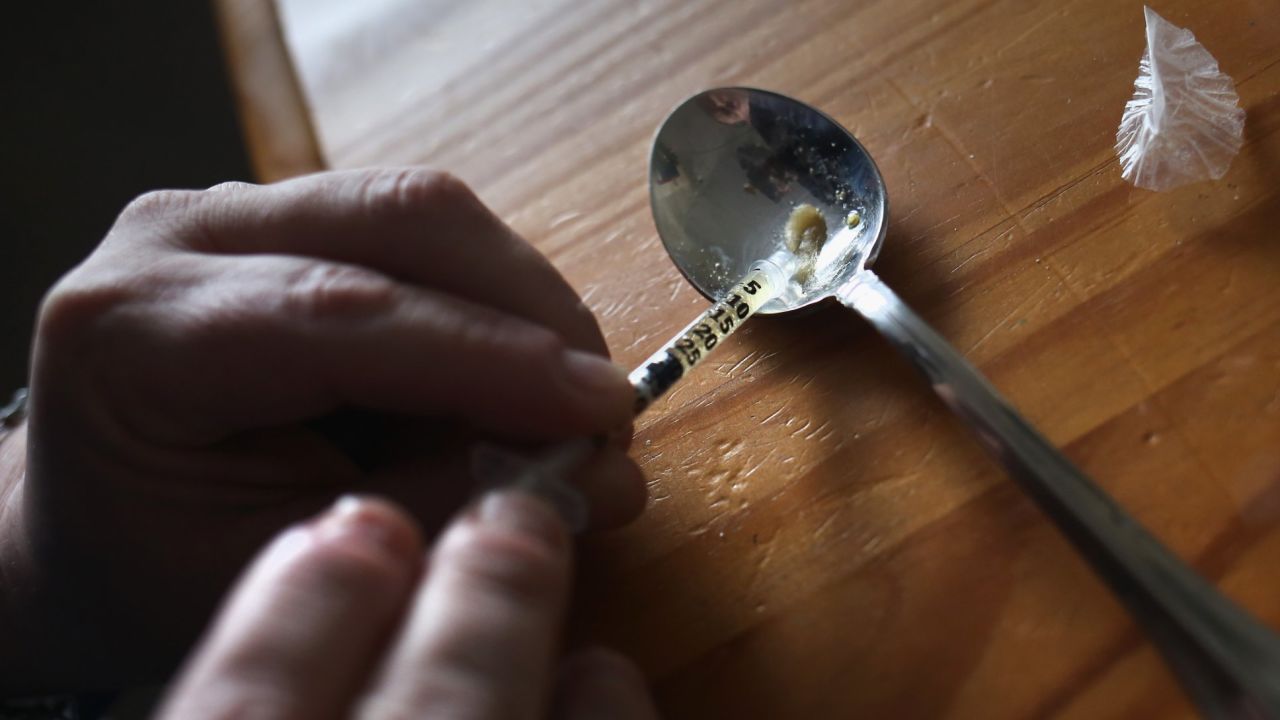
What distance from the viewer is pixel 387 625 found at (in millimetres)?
267

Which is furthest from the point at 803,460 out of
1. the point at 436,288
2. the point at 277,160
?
the point at 277,160

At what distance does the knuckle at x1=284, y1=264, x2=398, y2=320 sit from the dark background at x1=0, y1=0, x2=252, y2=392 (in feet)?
2.25

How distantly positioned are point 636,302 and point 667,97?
0.16 metres

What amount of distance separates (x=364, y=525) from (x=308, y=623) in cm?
3

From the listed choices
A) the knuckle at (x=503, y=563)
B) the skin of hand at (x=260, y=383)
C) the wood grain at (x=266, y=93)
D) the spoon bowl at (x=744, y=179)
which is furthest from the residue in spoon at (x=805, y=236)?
the wood grain at (x=266, y=93)

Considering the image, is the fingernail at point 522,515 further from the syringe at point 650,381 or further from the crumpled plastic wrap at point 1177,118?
the crumpled plastic wrap at point 1177,118

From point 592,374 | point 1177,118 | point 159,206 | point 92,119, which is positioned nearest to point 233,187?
point 159,206

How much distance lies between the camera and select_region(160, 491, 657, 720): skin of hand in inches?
9.6

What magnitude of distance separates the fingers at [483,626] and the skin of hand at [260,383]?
0.06m

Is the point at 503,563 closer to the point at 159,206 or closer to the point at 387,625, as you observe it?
the point at 387,625

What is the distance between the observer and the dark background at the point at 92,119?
0.93m

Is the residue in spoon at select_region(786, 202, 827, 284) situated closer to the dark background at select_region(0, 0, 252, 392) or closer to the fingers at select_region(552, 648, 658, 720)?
the fingers at select_region(552, 648, 658, 720)

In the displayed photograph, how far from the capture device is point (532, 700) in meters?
0.26

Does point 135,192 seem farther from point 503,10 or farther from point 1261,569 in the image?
point 1261,569
